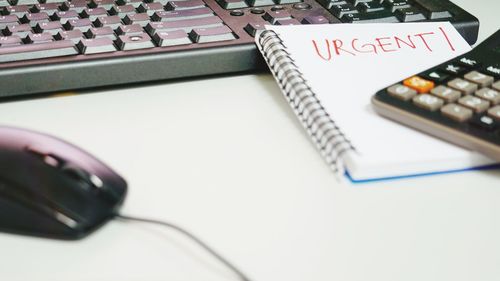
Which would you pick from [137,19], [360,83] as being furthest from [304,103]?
[137,19]

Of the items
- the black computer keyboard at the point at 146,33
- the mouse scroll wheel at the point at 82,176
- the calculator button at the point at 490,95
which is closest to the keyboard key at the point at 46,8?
the black computer keyboard at the point at 146,33

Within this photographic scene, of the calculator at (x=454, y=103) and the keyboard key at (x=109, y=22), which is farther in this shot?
the keyboard key at (x=109, y=22)

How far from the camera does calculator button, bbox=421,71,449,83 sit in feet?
1.53

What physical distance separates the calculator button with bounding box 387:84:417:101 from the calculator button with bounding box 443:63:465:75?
45mm

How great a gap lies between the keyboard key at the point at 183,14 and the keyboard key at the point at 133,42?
0.12ft

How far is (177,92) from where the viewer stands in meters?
0.50

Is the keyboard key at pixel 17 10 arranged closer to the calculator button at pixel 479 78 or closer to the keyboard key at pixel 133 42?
the keyboard key at pixel 133 42

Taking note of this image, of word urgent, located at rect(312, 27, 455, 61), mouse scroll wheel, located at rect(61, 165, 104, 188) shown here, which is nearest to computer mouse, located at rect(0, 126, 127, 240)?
mouse scroll wheel, located at rect(61, 165, 104, 188)

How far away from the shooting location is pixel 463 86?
1.49ft

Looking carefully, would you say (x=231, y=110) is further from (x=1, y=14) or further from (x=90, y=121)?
(x=1, y=14)

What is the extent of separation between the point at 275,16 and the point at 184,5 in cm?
8

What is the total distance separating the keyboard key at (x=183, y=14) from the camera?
1.77 feet

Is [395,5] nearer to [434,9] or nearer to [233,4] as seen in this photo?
[434,9]

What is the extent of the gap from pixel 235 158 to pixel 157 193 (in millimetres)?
60
